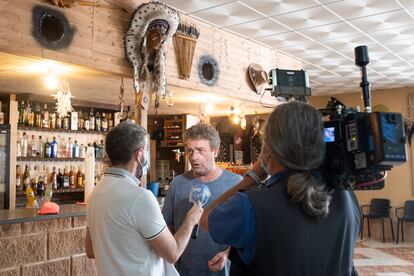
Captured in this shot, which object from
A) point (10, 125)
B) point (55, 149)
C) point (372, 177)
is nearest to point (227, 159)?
point (55, 149)

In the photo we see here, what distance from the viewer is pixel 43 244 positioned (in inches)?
132

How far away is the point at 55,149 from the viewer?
20.7ft

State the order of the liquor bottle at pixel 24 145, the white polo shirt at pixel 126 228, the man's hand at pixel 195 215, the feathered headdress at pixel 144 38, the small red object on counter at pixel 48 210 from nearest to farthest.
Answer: the white polo shirt at pixel 126 228
the man's hand at pixel 195 215
the small red object on counter at pixel 48 210
the feathered headdress at pixel 144 38
the liquor bottle at pixel 24 145

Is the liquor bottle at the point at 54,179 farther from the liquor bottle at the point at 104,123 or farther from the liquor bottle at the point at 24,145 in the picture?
the liquor bottle at the point at 104,123

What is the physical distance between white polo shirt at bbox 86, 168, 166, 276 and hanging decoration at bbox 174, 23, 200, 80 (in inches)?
117

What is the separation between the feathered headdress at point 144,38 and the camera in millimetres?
3879

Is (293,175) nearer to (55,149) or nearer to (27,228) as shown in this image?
(27,228)

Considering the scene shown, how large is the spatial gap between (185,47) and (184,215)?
267 cm

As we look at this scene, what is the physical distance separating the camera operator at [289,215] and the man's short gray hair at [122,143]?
69 centimetres

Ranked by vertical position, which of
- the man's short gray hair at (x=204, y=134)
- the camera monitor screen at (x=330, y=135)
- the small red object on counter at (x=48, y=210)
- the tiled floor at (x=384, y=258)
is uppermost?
the man's short gray hair at (x=204, y=134)

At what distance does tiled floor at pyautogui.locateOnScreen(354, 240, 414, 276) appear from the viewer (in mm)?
6383

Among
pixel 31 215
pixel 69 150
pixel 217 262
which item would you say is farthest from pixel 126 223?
pixel 69 150

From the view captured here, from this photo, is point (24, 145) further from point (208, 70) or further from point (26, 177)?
point (208, 70)

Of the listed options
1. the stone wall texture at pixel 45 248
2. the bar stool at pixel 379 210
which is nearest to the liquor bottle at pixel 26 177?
the stone wall texture at pixel 45 248
